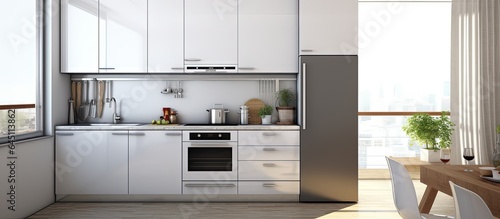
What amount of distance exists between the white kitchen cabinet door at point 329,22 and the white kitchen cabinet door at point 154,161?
178 centimetres

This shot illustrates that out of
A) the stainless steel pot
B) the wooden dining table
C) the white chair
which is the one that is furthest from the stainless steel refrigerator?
the white chair

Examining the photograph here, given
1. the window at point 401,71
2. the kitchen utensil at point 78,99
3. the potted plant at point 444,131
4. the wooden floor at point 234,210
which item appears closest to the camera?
the wooden floor at point 234,210

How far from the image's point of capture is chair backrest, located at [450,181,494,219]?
5.89ft

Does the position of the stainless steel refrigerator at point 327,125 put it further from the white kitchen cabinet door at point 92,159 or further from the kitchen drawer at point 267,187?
the white kitchen cabinet door at point 92,159

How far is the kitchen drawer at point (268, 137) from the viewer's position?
4.70 metres

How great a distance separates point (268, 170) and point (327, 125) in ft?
2.62

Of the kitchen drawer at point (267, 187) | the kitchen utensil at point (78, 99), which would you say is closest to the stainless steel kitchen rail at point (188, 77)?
the kitchen utensil at point (78, 99)

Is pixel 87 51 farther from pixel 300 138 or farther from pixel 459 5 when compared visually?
pixel 459 5

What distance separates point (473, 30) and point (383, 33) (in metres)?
1.22

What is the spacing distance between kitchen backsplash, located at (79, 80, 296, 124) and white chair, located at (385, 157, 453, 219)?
8.46ft

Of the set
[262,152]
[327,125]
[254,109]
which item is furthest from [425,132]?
[262,152]

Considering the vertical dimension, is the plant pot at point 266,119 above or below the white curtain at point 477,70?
below

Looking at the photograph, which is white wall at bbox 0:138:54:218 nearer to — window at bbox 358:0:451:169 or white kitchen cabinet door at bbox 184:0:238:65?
white kitchen cabinet door at bbox 184:0:238:65

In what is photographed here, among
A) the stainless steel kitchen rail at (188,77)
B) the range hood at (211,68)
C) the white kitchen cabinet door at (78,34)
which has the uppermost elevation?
the white kitchen cabinet door at (78,34)
